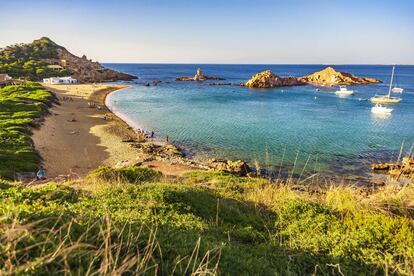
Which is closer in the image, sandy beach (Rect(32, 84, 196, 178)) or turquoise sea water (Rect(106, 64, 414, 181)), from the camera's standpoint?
sandy beach (Rect(32, 84, 196, 178))

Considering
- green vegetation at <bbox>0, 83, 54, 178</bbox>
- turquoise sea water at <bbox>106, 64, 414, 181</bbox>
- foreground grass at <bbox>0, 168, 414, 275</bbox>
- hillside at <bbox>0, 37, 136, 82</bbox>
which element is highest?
hillside at <bbox>0, 37, 136, 82</bbox>

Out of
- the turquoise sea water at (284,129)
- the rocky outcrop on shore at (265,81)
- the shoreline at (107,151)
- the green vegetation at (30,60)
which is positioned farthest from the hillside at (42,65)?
the shoreline at (107,151)

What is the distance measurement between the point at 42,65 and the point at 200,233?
134148mm

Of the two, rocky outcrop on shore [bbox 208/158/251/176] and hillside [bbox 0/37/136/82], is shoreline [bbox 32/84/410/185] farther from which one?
hillside [bbox 0/37/136/82]

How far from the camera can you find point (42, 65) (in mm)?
119812

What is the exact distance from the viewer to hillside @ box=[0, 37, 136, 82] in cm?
10694

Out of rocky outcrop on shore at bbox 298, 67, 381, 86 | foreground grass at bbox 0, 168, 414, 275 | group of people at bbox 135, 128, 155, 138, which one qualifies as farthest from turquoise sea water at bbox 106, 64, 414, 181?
rocky outcrop on shore at bbox 298, 67, 381, 86

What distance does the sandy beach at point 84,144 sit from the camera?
26500 millimetres

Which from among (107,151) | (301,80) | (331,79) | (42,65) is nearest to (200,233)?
(107,151)

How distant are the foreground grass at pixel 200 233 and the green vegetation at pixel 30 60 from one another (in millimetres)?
111609

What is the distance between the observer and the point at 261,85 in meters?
105

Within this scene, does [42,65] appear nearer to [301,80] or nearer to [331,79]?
[301,80]

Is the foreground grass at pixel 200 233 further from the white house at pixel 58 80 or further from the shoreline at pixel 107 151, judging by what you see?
the white house at pixel 58 80

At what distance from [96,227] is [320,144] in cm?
3283
